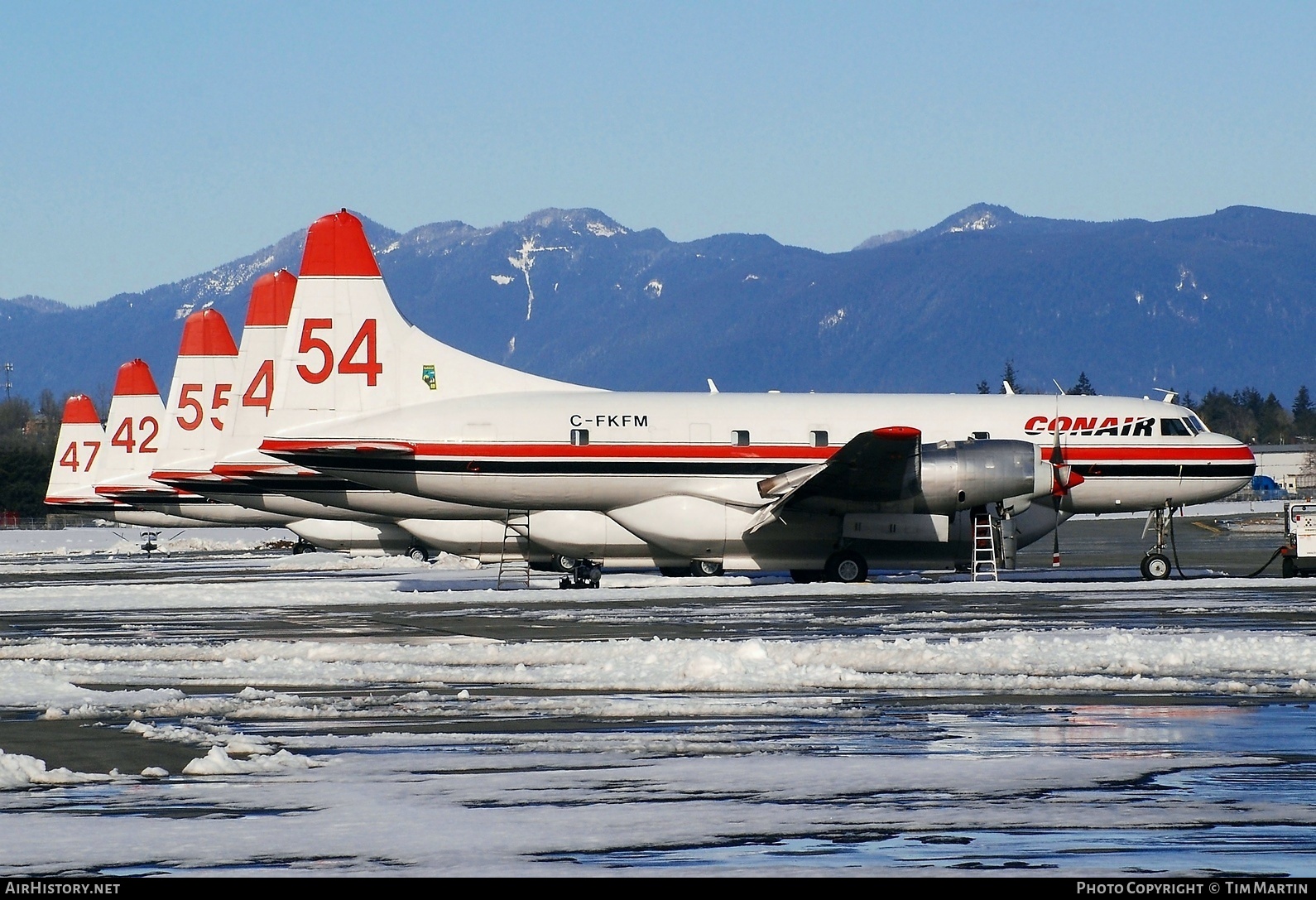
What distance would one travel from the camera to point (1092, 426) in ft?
109

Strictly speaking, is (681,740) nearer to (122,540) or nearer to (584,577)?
(584,577)

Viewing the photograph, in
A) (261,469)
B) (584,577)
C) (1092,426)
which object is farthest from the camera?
(261,469)

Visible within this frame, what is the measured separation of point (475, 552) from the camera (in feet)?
121

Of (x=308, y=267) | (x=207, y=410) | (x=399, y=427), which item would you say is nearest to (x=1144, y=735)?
(x=399, y=427)

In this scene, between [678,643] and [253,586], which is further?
[253,586]

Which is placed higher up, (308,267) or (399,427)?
(308,267)

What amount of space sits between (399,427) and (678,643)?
13.9 meters

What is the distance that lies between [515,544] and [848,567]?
7886mm

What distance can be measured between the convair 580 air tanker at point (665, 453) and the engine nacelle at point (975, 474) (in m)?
0.03

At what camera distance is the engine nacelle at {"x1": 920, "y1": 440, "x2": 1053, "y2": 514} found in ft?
99.9

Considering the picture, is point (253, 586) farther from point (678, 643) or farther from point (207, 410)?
point (678, 643)

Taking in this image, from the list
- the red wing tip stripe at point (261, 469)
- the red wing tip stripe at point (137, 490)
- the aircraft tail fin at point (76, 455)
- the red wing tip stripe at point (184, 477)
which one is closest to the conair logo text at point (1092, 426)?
the red wing tip stripe at point (261, 469)

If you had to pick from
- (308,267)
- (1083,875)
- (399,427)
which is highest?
(308,267)

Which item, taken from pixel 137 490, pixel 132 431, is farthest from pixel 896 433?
pixel 132 431
